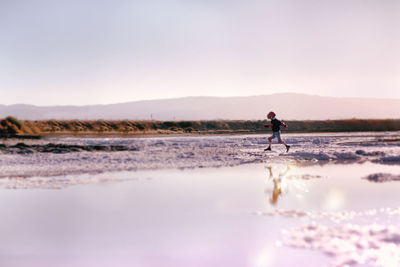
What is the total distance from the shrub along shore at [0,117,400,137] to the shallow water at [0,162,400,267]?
2514 centimetres

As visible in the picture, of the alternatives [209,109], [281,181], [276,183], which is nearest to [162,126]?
[281,181]

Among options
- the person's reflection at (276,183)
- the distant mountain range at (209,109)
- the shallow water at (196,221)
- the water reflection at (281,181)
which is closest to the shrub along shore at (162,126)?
the water reflection at (281,181)

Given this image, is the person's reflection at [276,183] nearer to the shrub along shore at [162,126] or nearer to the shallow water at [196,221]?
the shallow water at [196,221]

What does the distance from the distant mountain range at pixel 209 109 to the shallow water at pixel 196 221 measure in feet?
384

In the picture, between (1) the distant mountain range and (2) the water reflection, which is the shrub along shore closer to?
(2) the water reflection

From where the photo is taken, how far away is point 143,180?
8.70 m

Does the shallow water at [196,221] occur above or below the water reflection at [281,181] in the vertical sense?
below

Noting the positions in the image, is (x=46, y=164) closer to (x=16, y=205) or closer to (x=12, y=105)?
(x=16, y=205)

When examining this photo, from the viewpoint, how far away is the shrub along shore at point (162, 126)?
106ft

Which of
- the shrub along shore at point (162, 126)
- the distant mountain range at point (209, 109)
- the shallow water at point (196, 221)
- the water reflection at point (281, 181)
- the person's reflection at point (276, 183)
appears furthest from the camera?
the distant mountain range at point (209, 109)

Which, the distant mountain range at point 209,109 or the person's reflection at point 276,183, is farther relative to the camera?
the distant mountain range at point 209,109

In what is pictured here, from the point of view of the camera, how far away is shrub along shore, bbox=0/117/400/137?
106ft

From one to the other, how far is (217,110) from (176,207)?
145 m

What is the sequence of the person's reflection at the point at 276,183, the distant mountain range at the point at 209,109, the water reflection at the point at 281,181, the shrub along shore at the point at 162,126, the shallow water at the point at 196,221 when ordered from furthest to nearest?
1. the distant mountain range at the point at 209,109
2. the shrub along shore at the point at 162,126
3. the water reflection at the point at 281,181
4. the person's reflection at the point at 276,183
5. the shallow water at the point at 196,221
